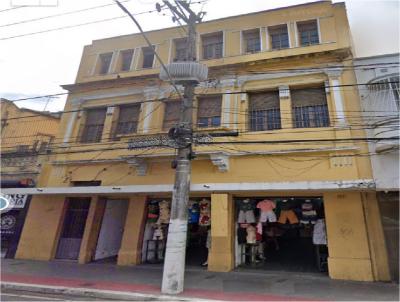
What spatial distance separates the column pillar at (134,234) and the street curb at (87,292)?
152 inches

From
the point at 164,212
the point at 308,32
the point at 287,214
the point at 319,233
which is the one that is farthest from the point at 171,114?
the point at 319,233

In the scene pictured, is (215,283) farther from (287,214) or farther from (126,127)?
(126,127)

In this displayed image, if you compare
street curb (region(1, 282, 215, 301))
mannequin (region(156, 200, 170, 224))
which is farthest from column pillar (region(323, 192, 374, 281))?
mannequin (region(156, 200, 170, 224))

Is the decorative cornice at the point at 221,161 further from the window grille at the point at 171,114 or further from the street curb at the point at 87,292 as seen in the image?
the street curb at the point at 87,292

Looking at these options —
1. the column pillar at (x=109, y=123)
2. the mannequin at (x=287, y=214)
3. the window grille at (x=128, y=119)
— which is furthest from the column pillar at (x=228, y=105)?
the column pillar at (x=109, y=123)

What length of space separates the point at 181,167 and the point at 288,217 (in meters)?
5.33

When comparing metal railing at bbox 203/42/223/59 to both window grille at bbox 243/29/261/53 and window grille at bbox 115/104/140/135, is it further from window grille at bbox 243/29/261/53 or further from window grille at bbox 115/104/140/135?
window grille at bbox 115/104/140/135

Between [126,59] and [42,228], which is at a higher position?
[126,59]

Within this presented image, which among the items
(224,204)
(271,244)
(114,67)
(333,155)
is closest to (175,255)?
(224,204)

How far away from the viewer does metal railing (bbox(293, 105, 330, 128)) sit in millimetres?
10979

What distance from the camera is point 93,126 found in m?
14.5

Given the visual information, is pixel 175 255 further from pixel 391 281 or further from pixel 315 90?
pixel 315 90

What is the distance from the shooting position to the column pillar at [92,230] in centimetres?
1214

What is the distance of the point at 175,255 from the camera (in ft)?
24.3
